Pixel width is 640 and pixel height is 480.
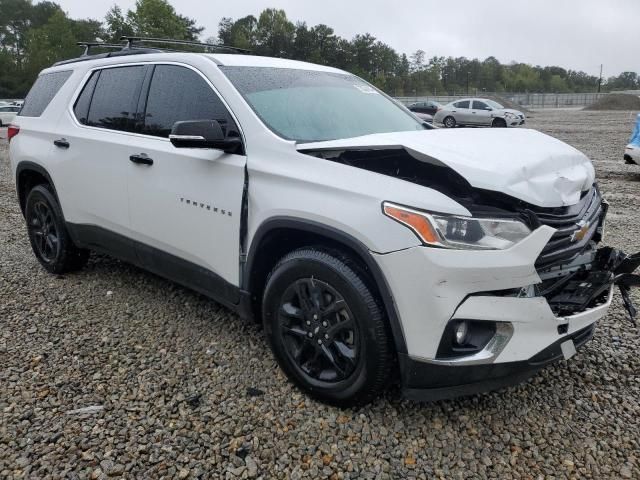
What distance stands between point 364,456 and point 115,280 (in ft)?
9.73

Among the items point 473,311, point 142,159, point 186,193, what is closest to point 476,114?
point 142,159

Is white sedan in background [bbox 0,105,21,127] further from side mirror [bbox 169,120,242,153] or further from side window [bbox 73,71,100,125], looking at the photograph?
side mirror [bbox 169,120,242,153]

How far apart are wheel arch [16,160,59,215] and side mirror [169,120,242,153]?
2.11 metres

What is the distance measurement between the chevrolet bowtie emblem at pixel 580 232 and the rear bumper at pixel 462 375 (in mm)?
469

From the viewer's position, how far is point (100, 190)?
3811 mm

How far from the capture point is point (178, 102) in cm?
332

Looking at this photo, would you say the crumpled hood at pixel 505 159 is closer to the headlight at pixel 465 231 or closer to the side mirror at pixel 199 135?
the headlight at pixel 465 231

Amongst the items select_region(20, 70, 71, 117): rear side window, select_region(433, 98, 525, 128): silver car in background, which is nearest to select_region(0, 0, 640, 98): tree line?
select_region(433, 98, 525, 128): silver car in background

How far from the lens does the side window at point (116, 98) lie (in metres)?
3.64

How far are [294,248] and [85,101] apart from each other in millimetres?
2418

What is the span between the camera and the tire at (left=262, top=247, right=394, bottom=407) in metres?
2.37

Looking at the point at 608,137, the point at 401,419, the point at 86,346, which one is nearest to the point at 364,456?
the point at 401,419

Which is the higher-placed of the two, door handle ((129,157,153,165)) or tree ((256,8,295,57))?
tree ((256,8,295,57))

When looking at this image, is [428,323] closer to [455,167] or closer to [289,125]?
[455,167]
